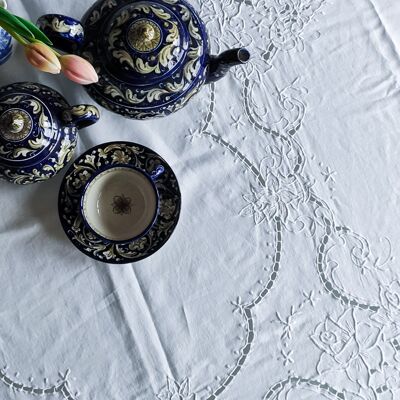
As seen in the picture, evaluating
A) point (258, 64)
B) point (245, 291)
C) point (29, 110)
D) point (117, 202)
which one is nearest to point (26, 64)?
point (29, 110)

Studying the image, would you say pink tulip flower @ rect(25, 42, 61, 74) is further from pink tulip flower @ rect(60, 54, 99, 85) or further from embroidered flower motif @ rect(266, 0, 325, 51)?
embroidered flower motif @ rect(266, 0, 325, 51)

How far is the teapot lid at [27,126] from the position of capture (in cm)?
66

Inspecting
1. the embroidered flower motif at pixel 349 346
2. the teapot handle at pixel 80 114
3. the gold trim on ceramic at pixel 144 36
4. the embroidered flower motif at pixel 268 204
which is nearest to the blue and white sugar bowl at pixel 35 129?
the teapot handle at pixel 80 114

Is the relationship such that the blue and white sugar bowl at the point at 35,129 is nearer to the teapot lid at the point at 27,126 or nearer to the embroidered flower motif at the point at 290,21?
the teapot lid at the point at 27,126

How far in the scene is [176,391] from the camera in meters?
0.75

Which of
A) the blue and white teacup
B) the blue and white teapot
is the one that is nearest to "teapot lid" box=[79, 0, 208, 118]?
the blue and white teapot

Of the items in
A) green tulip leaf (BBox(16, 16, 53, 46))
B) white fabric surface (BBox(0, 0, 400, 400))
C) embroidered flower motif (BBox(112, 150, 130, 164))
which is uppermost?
green tulip leaf (BBox(16, 16, 53, 46))

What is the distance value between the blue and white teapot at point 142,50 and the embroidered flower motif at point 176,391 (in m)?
0.38

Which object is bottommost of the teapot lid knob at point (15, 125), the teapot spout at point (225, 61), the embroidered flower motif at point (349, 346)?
the embroidered flower motif at point (349, 346)

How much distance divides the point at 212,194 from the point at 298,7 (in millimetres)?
342

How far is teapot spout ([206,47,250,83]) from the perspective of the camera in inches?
25.8

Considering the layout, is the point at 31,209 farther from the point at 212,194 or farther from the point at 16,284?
the point at 212,194

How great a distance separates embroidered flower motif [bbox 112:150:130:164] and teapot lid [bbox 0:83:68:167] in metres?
0.10

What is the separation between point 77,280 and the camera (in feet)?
2.47
